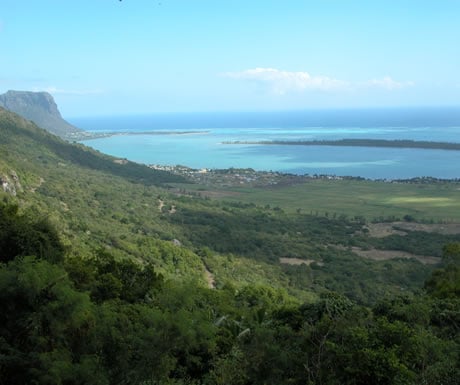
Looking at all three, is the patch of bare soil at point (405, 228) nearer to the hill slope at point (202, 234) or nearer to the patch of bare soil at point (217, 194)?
the hill slope at point (202, 234)

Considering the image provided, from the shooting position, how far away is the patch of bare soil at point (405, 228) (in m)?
56.4

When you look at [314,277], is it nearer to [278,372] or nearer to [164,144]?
Answer: [278,372]

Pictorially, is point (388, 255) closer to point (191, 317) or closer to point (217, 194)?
point (191, 317)

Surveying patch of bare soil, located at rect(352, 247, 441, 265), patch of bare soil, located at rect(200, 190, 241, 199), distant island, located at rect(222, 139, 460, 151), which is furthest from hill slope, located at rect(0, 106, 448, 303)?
distant island, located at rect(222, 139, 460, 151)

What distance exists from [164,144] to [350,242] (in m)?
140

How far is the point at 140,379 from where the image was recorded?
10641 mm

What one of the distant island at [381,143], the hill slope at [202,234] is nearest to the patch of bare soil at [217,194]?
the hill slope at [202,234]

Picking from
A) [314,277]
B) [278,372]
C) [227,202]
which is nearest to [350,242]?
[314,277]

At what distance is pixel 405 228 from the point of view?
2298 inches

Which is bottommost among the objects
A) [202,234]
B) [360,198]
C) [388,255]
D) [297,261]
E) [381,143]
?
[388,255]

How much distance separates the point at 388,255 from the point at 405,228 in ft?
38.6

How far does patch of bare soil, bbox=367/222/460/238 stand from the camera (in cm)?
5644

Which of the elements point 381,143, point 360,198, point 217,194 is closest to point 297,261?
point 360,198

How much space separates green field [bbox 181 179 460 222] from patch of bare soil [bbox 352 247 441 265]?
16.7 m
